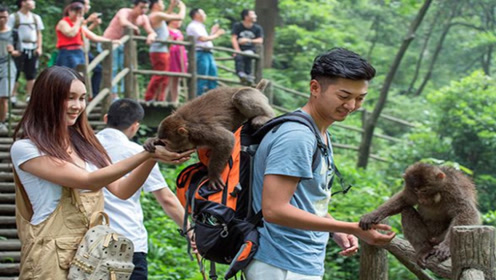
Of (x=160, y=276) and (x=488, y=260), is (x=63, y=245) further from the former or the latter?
(x=160, y=276)

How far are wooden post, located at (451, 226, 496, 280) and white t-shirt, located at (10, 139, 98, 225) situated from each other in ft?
6.53

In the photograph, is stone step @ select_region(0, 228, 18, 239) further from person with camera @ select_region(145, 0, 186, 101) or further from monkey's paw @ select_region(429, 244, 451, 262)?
monkey's paw @ select_region(429, 244, 451, 262)

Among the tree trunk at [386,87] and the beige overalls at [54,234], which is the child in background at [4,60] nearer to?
the beige overalls at [54,234]

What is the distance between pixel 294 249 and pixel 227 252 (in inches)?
12.3

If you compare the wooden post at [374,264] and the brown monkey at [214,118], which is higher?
the brown monkey at [214,118]

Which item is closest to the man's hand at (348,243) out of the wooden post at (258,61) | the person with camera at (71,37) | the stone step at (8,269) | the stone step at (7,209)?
the stone step at (8,269)

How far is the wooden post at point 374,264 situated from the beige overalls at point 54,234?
2.48 metres

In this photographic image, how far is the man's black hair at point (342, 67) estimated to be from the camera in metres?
2.92

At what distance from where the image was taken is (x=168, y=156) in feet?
10.3

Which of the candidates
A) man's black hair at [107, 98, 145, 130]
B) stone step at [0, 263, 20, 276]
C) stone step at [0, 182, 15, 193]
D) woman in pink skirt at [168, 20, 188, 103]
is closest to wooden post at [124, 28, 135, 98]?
woman in pink skirt at [168, 20, 188, 103]

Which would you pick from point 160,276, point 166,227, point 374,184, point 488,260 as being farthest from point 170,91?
point 488,260

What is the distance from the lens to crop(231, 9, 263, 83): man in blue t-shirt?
1341 centimetres

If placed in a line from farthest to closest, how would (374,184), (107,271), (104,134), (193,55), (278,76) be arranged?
1. (278,76)
2. (374,184)
3. (193,55)
4. (104,134)
5. (107,271)

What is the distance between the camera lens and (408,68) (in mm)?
24891
